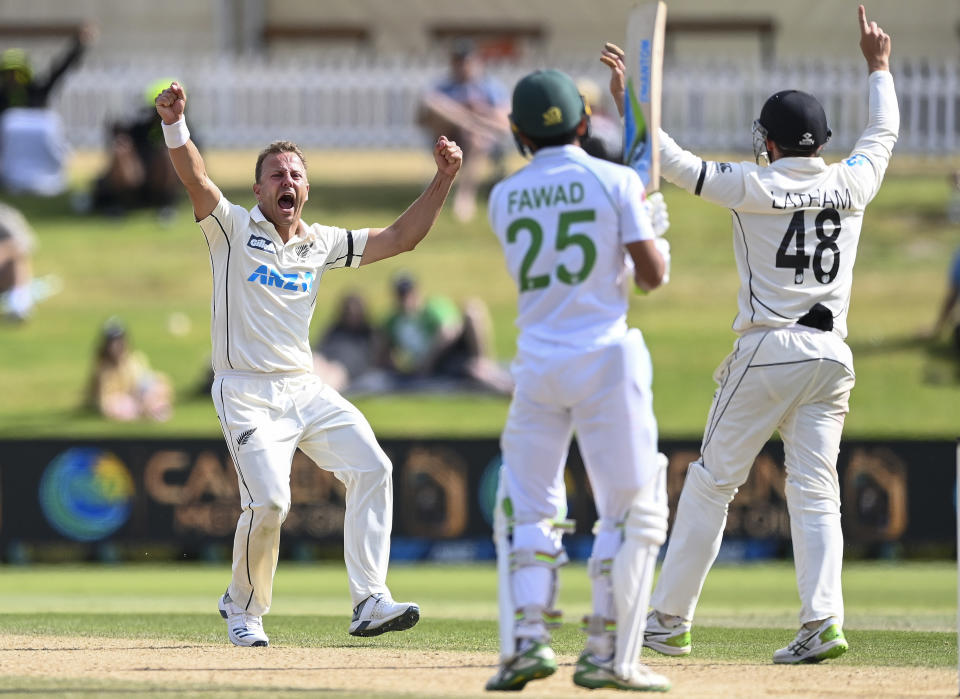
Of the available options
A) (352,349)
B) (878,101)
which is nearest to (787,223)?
(878,101)

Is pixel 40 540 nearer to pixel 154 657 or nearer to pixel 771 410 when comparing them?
pixel 154 657

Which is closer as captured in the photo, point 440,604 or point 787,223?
point 787,223

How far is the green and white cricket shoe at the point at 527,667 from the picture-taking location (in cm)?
579

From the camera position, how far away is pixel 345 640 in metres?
7.78

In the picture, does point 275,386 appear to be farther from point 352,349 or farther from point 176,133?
point 352,349

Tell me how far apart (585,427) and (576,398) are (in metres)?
0.12

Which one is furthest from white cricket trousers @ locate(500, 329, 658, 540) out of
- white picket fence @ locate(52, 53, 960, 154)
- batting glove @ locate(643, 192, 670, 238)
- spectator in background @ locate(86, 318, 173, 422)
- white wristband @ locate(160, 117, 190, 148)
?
white picket fence @ locate(52, 53, 960, 154)

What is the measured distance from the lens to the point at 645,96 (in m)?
6.30

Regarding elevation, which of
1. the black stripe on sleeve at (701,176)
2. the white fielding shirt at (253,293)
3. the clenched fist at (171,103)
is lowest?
the white fielding shirt at (253,293)

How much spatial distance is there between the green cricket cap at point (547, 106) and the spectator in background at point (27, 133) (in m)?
15.5

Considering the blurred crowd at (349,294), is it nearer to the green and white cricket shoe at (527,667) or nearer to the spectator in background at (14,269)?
the spectator in background at (14,269)

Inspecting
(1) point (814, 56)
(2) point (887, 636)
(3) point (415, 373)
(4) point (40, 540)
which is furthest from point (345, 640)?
(1) point (814, 56)

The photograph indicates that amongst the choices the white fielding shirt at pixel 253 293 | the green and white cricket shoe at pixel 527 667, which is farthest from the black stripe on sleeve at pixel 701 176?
the green and white cricket shoe at pixel 527 667

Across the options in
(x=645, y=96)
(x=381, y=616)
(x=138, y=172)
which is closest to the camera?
(x=645, y=96)
